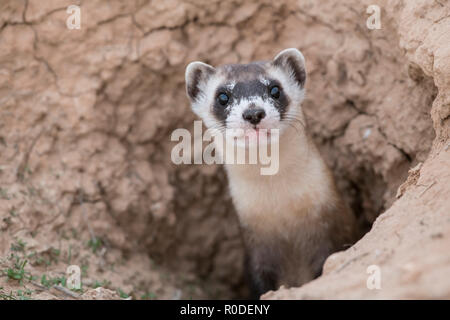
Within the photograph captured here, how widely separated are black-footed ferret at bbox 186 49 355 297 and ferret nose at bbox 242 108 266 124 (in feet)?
0.75

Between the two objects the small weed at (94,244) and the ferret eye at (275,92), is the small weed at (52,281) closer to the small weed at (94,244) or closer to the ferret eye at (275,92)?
the small weed at (94,244)

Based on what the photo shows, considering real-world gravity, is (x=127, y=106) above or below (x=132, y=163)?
above

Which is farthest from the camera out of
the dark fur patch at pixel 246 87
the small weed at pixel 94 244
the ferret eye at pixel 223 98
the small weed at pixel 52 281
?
the small weed at pixel 94 244

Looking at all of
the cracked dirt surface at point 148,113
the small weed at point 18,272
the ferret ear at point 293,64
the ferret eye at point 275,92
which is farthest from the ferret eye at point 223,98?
the small weed at point 18,272

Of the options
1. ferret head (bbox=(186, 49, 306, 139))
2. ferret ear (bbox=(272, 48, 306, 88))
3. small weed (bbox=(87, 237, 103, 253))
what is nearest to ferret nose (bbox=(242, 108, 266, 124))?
ferret head (bbox=(186, 49, 306, 139))

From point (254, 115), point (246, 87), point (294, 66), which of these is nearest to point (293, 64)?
point (294, 66)

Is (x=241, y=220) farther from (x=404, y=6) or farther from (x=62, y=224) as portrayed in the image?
(x=404, y=6)

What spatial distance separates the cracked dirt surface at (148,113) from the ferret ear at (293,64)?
0.63 m

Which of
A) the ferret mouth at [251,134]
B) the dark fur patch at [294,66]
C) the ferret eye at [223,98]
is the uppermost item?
the dark fur patch at [294,66]

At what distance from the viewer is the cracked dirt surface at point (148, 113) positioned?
3714mm

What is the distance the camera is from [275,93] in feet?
11.5

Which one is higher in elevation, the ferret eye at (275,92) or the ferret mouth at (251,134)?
the ferret eye at (275,92)
